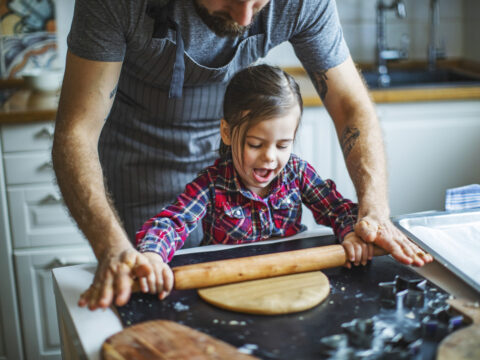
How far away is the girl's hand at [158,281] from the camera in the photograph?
869 mm

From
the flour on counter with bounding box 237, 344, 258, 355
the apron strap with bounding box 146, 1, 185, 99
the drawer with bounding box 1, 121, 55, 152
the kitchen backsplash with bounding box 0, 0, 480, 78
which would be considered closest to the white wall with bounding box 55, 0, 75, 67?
the kitchen backsplash with bounding box 0, 0, 480, 78

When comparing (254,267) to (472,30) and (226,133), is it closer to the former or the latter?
(226,133)

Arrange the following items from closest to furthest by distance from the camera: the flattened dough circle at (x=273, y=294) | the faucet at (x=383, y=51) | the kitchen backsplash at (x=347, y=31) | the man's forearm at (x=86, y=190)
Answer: the flattened dough circle at (x=273, y=294) < the man's forearm at (x=86, y=190) < the kitchen backsplash at (x=347, y=31) < the faucet at (x=383, y=51)

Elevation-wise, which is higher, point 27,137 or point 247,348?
point 27,137

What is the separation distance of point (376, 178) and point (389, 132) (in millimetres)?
1068

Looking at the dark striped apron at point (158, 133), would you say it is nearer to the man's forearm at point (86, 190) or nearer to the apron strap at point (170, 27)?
the apron strap at point (170, 27)

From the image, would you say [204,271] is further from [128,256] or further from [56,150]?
[56,150]

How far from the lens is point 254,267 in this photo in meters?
0.91

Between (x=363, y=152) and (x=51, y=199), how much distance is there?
1208 mm

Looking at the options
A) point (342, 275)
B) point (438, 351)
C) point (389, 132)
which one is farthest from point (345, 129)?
point (389, 132)

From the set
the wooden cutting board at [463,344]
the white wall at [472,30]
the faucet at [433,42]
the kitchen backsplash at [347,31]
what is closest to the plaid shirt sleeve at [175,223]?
the wooden cutting board at [463,344]

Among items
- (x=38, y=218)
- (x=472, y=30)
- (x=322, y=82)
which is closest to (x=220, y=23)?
(x=322, y=82)

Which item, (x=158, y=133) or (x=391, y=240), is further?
(x=158, y=133)

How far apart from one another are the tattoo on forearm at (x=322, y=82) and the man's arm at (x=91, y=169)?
466 millimetres
